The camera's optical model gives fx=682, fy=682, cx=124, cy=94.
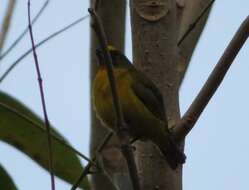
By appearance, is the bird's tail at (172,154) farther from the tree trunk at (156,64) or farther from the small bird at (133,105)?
the small bird at (133,105)

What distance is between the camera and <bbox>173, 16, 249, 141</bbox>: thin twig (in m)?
1.92

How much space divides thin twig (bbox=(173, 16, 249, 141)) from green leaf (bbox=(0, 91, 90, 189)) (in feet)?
1.41

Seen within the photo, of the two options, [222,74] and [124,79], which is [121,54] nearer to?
[124,79]

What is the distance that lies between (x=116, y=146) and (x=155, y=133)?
17 centimetres

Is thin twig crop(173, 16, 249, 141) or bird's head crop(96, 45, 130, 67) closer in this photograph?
thin twig crop(173, 16, 249, 141)

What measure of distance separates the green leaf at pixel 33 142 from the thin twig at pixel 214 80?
428 mm

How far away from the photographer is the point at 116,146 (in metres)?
2.53

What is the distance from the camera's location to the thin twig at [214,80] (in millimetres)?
1923

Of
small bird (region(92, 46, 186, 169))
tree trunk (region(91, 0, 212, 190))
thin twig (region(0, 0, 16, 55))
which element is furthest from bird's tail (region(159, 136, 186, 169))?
thin twig (region(0, 0, 16, 55))

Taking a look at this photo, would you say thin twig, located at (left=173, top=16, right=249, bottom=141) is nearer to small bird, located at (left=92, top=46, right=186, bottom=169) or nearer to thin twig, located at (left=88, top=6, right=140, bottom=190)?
thin twig, located at (left=88, top=6, right=140, bottom=190)

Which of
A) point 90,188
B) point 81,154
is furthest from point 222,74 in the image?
point 90,188

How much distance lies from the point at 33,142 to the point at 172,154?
514mm

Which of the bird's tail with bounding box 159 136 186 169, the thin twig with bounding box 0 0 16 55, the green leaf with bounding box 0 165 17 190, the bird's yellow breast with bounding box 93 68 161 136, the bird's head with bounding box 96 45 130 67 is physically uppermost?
the thin twig with bounding box 0 0 16 55

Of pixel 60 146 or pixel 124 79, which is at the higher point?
pixel 124 79
